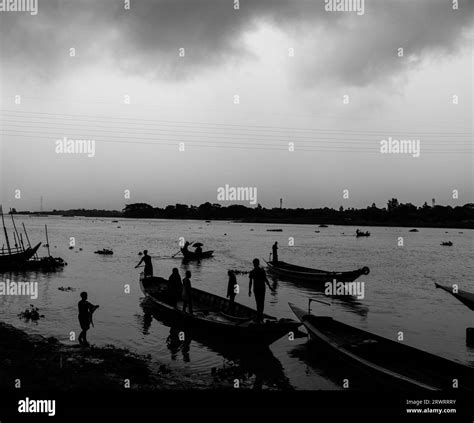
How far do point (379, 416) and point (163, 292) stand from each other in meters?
15.4

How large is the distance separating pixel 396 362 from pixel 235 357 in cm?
495

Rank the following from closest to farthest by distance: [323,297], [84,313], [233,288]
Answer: [84,313], [233,288], [323,297]

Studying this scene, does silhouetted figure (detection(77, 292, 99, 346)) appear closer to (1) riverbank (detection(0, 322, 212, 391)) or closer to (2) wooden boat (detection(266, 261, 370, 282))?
(1) riverbank (detection(0, 322, 212, 391))

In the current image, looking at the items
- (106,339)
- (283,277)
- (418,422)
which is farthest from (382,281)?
(418,422)

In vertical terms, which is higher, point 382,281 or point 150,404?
point 150,404

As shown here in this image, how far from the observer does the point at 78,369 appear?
1158 centimetres

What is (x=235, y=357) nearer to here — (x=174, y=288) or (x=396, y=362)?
(x=396, y=362)

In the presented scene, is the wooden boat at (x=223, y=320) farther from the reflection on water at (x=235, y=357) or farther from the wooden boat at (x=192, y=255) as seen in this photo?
the wooden boat at (x=192, y=255)

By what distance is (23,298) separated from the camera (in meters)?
24.7

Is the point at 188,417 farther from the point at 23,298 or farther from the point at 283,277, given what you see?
the point at 283,277

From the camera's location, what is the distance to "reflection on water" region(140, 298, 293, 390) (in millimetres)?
12203

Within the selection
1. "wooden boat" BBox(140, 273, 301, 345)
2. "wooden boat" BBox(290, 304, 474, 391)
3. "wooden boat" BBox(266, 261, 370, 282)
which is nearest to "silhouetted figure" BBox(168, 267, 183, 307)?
"wooden boat" BBox(140, 273, 301, 345)

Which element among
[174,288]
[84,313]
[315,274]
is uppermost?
[174,288]

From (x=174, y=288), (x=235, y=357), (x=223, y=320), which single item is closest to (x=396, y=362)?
(x=235, y=357)
